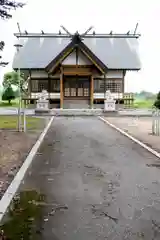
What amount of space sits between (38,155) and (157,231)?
17.6 feet

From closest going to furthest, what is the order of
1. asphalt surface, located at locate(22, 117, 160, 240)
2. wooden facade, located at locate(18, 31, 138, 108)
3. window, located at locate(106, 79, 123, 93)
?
asphalt surface, located at locate(22, 117, 160, 240) → wooden facade, located at locate(18, 31, 138, 108) → window, located at locate(106, 79, 123, 93)

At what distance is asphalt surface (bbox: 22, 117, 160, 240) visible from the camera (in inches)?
149

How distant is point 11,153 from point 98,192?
4.29 metres

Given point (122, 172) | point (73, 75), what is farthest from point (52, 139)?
point (73, 75)

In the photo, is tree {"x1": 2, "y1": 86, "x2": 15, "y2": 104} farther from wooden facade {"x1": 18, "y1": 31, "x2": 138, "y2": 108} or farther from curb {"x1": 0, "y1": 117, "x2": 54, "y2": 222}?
curb {"x1": 0, "y1": 117, "x2": 54, "y2": 222}

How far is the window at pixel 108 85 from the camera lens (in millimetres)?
34594

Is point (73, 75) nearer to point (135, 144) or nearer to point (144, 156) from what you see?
point (135, 144)

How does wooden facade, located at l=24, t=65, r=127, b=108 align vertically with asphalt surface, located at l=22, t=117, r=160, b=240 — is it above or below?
above

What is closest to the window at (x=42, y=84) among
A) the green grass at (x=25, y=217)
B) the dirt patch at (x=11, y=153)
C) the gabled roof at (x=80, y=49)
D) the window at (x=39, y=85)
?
the window at (x=39, y=85)

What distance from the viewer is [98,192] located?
17.3ft

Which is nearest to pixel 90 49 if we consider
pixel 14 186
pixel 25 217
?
pixel 14 186

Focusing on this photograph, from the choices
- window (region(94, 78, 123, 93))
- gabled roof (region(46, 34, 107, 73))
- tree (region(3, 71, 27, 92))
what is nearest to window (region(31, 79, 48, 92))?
gabled roof (region(46, 34, 107, 73))

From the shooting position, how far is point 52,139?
11891 millimetres

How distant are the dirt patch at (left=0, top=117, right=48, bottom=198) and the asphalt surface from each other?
41 centimetres
